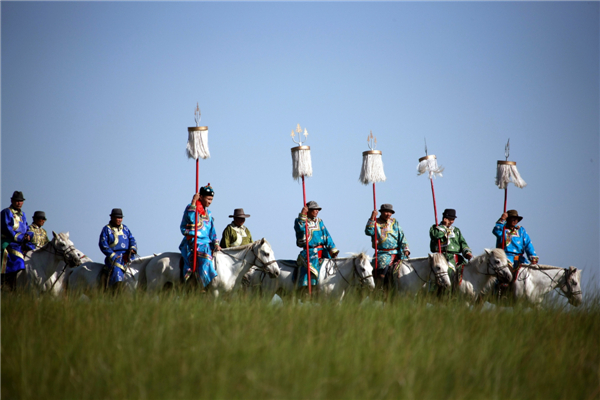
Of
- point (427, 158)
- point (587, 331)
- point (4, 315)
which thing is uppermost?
point (427, 158)

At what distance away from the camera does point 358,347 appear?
5973mm

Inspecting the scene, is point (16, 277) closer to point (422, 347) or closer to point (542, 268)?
point (422, 347)

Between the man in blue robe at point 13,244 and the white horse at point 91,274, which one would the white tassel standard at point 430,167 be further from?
the man in blue robe at point 13,244

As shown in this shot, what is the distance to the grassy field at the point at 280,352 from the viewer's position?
5172mm

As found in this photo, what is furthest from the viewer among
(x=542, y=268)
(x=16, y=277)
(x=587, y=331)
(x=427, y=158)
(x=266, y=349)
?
(x=427, y=158)

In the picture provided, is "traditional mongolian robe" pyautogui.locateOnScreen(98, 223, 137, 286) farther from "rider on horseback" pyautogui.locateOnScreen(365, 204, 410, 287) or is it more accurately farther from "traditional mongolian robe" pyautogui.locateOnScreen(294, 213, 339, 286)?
"rider on horseback" pyautogui.locateOnScreen(365, 204, 410, 287)

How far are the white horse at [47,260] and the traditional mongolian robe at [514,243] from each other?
903 cm

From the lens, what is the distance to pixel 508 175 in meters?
12.9

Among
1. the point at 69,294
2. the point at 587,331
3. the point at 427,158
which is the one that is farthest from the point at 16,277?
the point at 587,331

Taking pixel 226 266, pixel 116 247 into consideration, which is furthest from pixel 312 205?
pixel 116 247

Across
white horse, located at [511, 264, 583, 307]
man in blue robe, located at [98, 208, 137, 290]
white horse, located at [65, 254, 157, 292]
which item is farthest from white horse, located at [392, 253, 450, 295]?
man in blue robe, located at [98, 208, 137, 290]

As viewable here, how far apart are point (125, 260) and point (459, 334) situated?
6.94m

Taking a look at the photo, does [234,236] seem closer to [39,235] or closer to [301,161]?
[301,161]

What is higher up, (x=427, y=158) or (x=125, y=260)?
(x=427, y=158)
